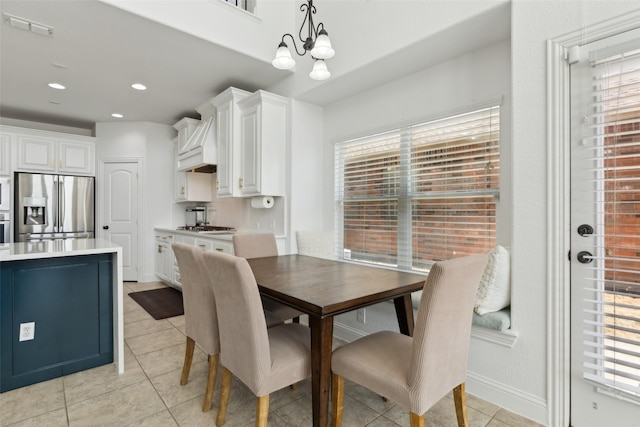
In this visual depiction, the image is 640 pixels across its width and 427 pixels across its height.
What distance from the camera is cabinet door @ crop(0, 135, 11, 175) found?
4.37 metres

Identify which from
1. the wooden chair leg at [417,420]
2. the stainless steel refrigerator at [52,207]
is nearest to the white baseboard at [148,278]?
the stainless steel refrigerator at [52,207]

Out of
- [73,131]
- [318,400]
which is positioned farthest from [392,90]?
[73,131]

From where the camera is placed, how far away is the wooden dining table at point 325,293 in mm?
1462

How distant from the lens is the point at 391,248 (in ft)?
10.2

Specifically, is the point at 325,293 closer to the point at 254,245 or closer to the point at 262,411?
the point at 262,411

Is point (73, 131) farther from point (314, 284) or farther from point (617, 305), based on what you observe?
point (617, 305)

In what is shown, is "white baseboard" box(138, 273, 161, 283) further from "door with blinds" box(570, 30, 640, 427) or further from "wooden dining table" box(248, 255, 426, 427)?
"door with blinds" box(570, 30, 640, 427)

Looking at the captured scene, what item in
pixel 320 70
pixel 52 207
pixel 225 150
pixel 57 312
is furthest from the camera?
pixel 52 207

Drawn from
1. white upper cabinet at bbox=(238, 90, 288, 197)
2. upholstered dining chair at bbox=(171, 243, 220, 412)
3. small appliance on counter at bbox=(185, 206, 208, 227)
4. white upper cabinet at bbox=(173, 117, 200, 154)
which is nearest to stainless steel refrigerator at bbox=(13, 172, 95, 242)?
small appliance on counter at bbox=(185, 206, 208, 227)

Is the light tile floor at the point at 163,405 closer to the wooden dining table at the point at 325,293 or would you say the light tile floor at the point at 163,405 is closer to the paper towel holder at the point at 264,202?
the wooden dining table at the point at 325,293

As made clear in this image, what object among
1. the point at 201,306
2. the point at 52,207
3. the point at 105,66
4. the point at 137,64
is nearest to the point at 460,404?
the point at 201,306

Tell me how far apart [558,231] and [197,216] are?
508 centimetres

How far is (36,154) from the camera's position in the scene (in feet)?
15.2

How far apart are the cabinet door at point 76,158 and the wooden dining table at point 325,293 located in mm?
4392
